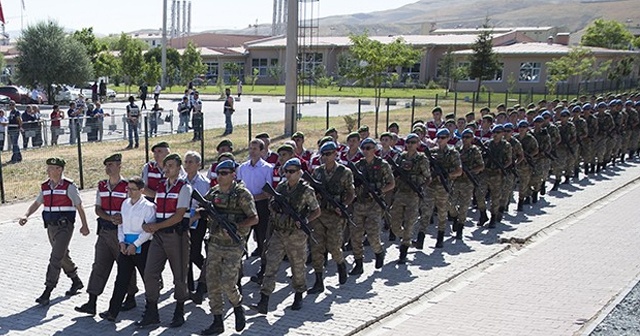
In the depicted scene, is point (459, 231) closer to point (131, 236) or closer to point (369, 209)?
point (369, 209)

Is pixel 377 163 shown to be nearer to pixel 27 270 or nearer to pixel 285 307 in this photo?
pixel 285 307

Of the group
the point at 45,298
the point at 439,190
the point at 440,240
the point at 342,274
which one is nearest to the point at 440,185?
the point at 439,190

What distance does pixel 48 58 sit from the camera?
44.2m

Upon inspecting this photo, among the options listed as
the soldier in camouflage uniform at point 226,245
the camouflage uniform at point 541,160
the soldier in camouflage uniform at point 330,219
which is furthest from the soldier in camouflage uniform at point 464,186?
the soldier in camouflage uniform at point 226,245

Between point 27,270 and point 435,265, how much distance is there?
5.71 m

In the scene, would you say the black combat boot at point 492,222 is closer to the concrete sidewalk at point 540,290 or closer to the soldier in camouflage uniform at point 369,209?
the concrete sidewalk at point 540,290

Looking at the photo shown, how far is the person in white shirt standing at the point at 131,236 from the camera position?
23.0ft

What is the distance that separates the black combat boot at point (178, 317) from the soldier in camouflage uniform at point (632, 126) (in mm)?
16786

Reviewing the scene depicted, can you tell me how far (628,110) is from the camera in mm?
20109

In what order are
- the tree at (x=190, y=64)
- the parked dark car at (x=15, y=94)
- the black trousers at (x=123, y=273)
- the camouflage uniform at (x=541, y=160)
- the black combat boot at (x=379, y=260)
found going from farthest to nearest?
1. the tree at (x=190, y=64)
2. the parked dark car at (x=15, y=94)
3. the camouflage uniform at (x=541, y=160)
4. the black combat boot at (x=379, y=260)
5. the black trousers at (x=123, y=273)

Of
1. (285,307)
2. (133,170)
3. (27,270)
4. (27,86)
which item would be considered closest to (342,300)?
(285,307)

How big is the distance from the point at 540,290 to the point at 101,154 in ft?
46.4

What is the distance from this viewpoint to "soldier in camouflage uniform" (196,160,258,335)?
6809 millimetres

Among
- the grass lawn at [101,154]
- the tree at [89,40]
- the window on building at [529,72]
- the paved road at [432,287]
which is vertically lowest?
the paved road at [432,287]
